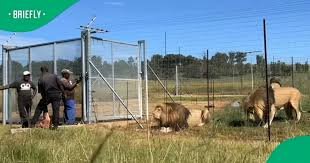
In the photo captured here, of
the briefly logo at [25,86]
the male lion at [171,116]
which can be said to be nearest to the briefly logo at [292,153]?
the male lion at [171,116]

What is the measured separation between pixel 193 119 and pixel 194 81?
13.6 m

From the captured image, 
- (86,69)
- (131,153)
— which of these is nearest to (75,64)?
(86,69)

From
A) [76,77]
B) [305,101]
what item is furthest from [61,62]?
[305,101]

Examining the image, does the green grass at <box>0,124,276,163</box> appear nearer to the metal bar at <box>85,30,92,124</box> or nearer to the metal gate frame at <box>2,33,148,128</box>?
the metal gate frame at <box>2,33,148,128</box>

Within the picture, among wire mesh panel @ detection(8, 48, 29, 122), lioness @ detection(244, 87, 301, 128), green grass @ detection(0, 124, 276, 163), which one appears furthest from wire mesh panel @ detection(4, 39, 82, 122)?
green grass @ detection(0, 124, 276, 163)

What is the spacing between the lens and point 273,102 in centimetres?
1648

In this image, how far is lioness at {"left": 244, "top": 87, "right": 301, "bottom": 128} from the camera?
16.1m

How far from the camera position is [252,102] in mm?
16312

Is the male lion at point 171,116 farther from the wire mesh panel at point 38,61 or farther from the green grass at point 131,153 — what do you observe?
the green grass at point 131,153

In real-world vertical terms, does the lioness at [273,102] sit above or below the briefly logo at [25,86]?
below

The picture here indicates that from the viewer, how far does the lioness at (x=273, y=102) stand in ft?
52.7

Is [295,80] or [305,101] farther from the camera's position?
[295,80]

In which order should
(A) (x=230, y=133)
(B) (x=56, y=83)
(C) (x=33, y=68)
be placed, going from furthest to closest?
1. (C) (x=33, y=68)
2. (B) (x=56, y=83)
3. (A) (x=230, y=133)

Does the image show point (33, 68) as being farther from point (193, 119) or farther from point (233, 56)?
point (233, 56)
